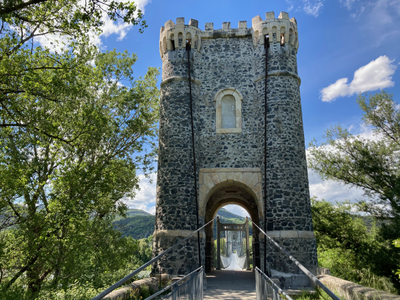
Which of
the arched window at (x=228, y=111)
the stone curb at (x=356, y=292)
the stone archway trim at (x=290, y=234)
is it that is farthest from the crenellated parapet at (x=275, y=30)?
the stone curb at (x=356, y=292)

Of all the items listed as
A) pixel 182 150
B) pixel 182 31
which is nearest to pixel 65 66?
pixel 182 150

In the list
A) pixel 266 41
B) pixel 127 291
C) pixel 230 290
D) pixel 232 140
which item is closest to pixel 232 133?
pixel 232 140

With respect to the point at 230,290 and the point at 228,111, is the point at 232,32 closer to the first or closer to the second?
the point at 228,111

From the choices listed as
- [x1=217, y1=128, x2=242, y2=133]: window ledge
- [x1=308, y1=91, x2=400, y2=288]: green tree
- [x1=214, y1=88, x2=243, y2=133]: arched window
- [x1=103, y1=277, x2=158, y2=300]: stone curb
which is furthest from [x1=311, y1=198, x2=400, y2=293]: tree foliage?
[x1=103, y1=277, x2=158, y2=300]: stone curb

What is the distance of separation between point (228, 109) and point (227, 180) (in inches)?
113

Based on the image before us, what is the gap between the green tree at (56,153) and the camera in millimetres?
6867

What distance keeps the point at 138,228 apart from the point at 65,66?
7397 cm

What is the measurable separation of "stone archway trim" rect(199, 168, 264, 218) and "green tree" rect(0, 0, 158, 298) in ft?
11.0

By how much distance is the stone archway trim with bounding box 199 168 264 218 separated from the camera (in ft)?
34.0

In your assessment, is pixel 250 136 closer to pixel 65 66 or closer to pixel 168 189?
pixel 168 189

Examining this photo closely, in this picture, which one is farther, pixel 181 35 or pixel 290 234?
pixel 181 35

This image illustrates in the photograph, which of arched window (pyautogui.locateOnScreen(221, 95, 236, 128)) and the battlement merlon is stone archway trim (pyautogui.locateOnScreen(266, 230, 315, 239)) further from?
the battlement merlon

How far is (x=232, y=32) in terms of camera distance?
11.8m

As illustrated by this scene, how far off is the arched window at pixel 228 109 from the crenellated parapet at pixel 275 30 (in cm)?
231
